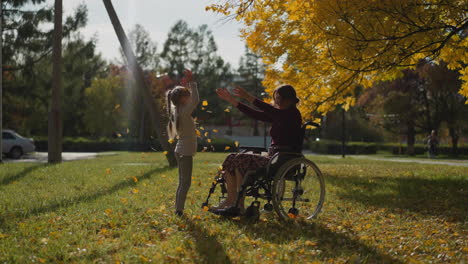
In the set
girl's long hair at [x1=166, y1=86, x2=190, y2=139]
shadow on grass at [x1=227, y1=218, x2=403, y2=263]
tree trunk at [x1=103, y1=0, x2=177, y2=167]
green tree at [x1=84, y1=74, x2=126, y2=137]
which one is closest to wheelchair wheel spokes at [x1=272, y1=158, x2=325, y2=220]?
shadow on grass at [x1=227, y1=218, x2=403, y2=263]

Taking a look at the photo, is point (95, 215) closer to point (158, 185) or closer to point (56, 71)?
point (158, 185)

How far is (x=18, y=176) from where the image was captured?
34.2ft

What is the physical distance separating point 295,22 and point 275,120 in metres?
5.08

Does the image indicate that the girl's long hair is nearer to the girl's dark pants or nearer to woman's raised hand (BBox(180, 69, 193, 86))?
woman's raised hand (BBox(180, 69, 193, 86))

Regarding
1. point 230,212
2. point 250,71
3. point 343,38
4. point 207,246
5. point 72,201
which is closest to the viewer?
point 207,246

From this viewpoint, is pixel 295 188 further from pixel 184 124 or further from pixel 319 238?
pixel 184 124

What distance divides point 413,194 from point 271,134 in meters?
3.82

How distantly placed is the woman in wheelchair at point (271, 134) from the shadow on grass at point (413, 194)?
238 cm

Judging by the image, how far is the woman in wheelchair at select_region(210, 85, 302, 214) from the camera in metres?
5.17

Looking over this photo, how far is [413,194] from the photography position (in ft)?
25.7

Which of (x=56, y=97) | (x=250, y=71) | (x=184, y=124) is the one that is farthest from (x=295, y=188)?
(x=250, y=71)

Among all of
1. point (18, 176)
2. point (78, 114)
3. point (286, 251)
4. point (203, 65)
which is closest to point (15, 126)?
point (78, 114)

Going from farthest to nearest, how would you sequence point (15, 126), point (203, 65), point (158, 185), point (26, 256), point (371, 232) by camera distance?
point (203, 65) < point (15, 126) < point (158, 185) < point (371, 232) < point (26, 256)

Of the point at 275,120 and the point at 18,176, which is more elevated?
the point at 275,120
